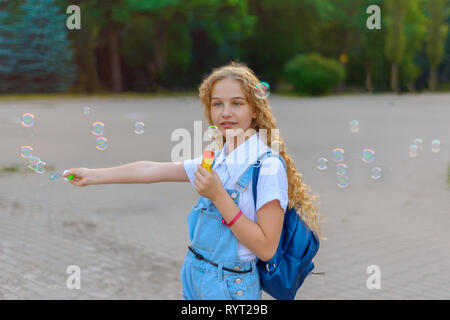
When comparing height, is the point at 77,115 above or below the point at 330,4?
below

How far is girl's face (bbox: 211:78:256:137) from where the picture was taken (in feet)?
6.76

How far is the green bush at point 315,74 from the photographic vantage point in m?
28.6

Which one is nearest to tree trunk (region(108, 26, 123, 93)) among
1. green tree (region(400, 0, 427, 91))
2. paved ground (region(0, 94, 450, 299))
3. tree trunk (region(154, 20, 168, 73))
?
tree trunk (region(154, 20, 168, 73))

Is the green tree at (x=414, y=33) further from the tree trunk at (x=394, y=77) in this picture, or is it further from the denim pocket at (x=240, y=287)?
the denim pocket at (x=240, y=287)

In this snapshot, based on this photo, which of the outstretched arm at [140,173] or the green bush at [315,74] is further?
the green bush at [315,74]

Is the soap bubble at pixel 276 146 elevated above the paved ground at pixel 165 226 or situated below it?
above

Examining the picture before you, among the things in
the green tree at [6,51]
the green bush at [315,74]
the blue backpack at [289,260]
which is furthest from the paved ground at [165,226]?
the green tree at [6,51]

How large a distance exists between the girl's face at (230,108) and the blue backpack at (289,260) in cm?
16

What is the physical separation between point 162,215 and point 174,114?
532 inches

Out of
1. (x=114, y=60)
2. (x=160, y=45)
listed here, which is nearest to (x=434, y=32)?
(x=160, y=45)

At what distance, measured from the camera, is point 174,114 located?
19.9 meters

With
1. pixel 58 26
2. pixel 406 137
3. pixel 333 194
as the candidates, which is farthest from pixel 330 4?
pixel 333 194

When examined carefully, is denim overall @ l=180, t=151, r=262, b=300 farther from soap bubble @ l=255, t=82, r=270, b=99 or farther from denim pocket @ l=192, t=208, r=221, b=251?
soap bubble @ l=255, t=82, r=270, b=99
